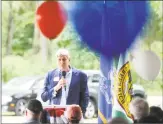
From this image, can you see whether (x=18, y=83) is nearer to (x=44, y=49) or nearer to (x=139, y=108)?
(x=44, y=49)

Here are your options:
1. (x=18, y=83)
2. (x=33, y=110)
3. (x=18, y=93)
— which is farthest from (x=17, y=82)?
(x=33, y=110)

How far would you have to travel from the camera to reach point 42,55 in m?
3.67

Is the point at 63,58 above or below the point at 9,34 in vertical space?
below

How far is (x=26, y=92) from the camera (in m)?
4.24

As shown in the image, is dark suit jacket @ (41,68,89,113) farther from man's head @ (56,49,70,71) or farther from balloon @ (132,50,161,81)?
balloon @ (132,50,161,81)

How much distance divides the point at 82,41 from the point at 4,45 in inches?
53.9

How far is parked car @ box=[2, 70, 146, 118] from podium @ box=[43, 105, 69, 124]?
2.25 ft

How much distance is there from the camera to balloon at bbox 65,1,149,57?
250 centimetres

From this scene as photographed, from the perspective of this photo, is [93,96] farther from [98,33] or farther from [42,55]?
[98,33]

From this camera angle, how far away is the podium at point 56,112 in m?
3.28

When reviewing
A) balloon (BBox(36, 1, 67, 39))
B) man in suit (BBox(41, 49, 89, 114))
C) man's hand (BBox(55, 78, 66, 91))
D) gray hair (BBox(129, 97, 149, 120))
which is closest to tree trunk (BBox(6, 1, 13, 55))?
man in suit (BBox(41, 49, 89, 114))

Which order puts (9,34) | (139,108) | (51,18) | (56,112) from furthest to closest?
(9,34), (56,112), (139,108), (51,18)

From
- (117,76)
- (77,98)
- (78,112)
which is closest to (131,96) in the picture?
(117,76)

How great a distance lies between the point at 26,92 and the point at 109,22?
173 centimetres
